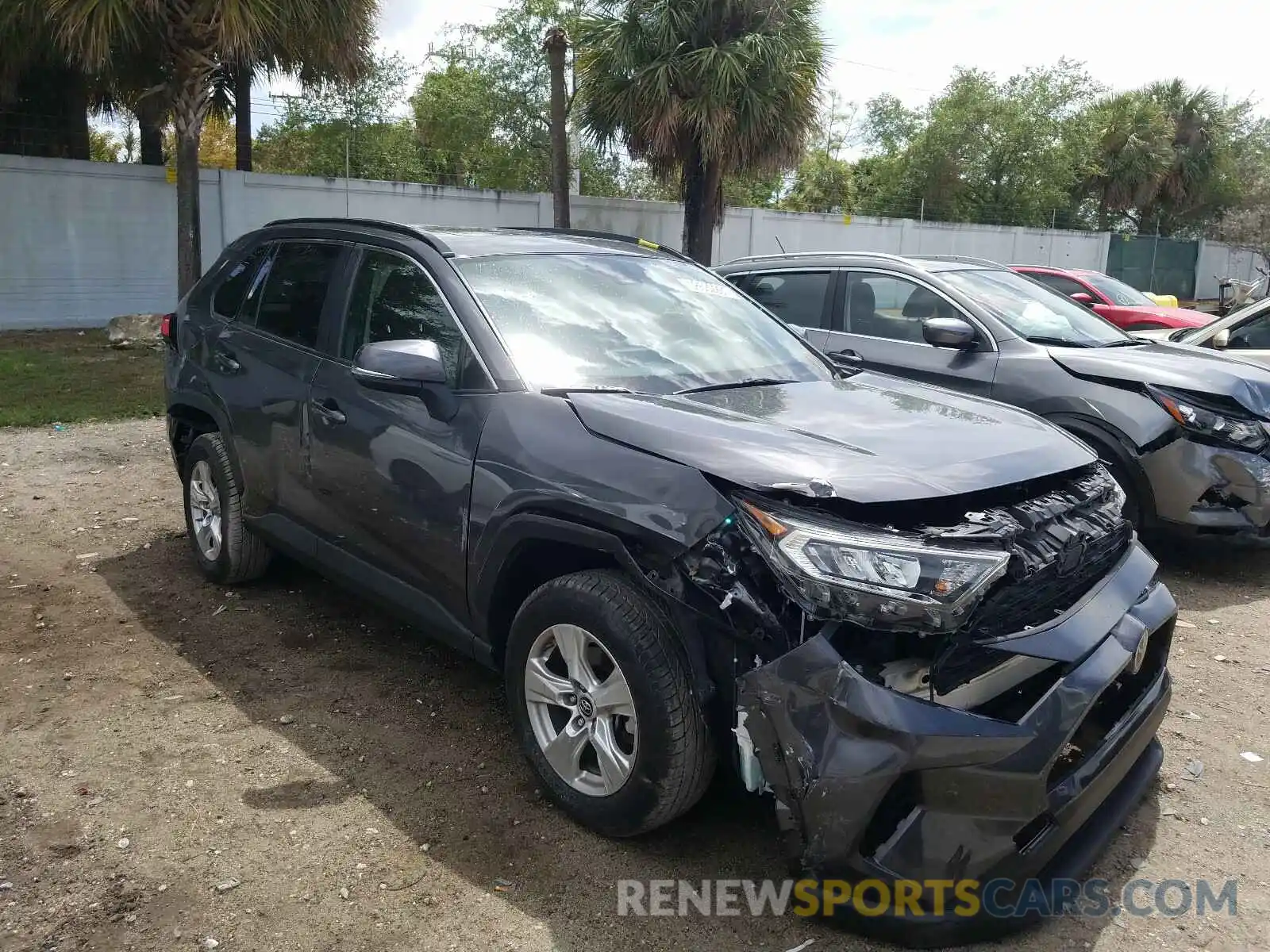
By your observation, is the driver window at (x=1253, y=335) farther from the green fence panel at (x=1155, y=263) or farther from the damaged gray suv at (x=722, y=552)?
the green fence panel at (x=1155, y=263)

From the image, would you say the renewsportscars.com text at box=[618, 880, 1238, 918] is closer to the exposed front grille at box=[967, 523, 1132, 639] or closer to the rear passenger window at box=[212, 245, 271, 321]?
the exposed front grille at box=[967, 523, 1132, 639]

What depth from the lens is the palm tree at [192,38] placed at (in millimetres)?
11031

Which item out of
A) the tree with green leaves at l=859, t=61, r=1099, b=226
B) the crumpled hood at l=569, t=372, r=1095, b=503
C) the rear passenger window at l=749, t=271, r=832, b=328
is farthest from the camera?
the tree with green leaves at l=859, t=61, r=1099, b=226

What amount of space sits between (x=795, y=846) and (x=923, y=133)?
29.0 m

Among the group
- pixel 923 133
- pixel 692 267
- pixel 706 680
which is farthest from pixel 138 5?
pixel 923 133

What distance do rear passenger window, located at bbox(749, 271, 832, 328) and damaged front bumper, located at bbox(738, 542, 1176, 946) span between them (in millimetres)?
4434

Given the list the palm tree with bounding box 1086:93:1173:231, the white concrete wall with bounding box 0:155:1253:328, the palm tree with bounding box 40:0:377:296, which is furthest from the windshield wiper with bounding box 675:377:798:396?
the palm tree with bounding box 1086:93:1173:231

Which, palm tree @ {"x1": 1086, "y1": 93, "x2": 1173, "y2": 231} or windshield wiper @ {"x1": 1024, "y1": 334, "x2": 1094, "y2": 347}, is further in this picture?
palm tree @ {"x1": 1086, "y1": 93, "x2": 1173, "y2": 231}

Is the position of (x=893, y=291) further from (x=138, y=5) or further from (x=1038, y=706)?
(x=138, y=5)

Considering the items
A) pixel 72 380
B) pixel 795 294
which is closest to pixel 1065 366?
pixel 795 294

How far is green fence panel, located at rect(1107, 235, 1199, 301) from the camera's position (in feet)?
98.1

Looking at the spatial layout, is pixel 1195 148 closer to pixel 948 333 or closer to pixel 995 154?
pixel 995 154

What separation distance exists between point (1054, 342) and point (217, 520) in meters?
4.60

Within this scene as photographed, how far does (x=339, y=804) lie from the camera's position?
3135 millimetres
